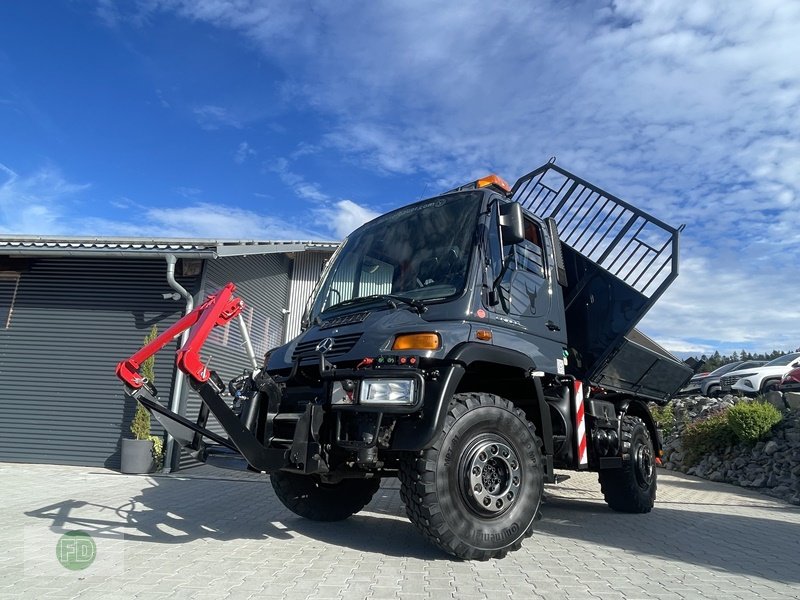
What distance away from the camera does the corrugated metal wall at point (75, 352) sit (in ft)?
30.4

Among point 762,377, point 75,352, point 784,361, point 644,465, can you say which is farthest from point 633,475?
point 784,361

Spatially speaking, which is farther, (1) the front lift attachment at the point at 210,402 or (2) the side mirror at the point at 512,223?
(2) the side mirror at the point at 512,223

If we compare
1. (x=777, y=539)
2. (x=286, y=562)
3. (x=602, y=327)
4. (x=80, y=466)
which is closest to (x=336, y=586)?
(x=286, y=562)

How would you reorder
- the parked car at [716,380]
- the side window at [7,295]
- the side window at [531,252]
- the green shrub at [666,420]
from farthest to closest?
1. the parked car at [716,380]
2. the green shrub at [666,420]
3. the side window at [7,295]
4. the side window at [531,252]

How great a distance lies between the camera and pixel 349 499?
534 cm

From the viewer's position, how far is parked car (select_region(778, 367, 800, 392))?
1283 cm

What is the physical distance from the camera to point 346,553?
4.09 meters

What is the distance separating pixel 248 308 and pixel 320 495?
7192 mm

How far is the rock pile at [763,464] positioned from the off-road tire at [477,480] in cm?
678

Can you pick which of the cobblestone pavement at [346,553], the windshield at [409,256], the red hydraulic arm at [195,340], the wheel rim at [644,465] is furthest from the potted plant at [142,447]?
the wheel rim at [644,465]

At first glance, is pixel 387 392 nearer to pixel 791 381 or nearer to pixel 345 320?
pixel 345 320

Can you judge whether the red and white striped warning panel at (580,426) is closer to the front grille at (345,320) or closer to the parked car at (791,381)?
the front grille at (345,320)

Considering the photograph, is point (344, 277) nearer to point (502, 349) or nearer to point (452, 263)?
point (452, 263)

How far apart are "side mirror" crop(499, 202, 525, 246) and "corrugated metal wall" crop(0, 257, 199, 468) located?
22.8 ft
